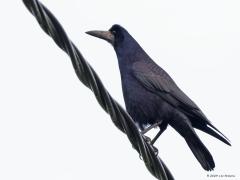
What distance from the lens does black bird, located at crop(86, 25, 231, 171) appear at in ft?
22.5

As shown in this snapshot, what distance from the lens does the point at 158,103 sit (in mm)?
7188

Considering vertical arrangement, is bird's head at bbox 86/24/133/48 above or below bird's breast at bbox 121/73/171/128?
above

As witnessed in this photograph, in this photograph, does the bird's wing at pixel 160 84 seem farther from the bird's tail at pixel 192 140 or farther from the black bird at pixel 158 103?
Result: the bird's tail at pixel 192 140

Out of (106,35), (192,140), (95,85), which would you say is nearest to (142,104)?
(192,140)

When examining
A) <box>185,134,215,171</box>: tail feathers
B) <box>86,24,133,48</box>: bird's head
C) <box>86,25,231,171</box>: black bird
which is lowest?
<box>185,134,215,171</box>: tail feathers

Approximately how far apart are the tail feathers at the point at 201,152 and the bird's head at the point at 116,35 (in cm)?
187

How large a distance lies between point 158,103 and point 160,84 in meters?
0.37

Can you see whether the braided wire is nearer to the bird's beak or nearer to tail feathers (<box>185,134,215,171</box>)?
tail feathers (<box>185,134,215,171</box>)

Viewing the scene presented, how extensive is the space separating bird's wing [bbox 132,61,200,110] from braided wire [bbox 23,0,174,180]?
2776mm

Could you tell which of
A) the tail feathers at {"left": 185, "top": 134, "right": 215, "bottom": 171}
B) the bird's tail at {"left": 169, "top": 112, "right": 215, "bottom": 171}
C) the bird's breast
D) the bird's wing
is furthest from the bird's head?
the tail feathers at {"left": 185, "top": 134, "right": 215, "bottom": 171}

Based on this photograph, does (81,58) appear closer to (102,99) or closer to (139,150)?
(102,99)

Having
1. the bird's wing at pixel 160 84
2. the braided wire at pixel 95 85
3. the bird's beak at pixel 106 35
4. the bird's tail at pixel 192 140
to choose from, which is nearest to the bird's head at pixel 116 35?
the bird's beak at pixel 106 35

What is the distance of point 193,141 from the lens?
692 centimetres

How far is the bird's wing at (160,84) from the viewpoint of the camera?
714cm
